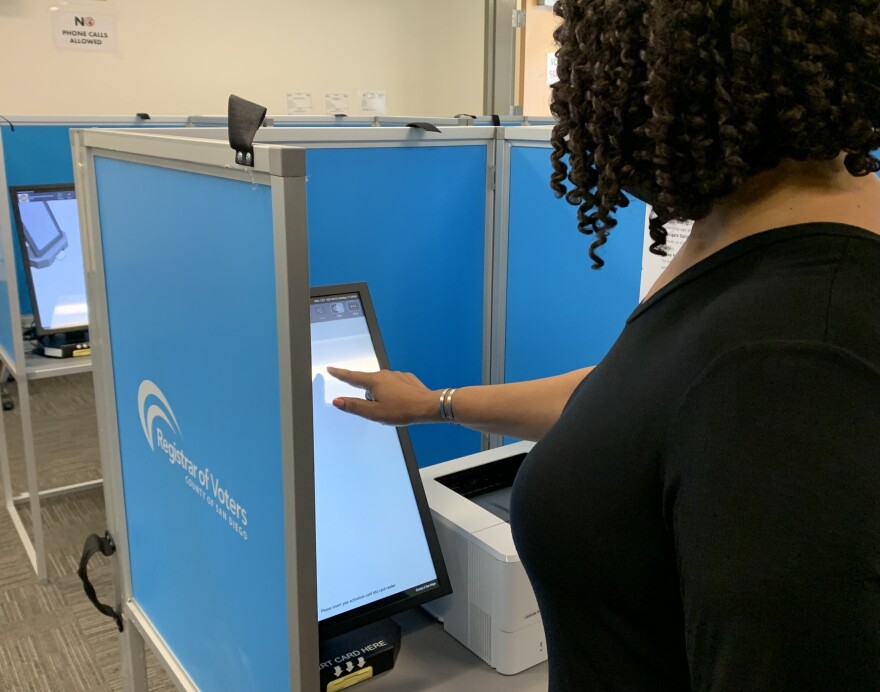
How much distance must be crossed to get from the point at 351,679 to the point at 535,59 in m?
4.70

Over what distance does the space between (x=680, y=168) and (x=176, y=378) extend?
60cm

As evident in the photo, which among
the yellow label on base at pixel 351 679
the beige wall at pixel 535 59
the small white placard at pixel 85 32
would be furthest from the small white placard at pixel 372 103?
the yellow label on base at pixel 351 679

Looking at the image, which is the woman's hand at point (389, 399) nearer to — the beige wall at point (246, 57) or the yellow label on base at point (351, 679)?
the yellow label on base at point (351, 679)

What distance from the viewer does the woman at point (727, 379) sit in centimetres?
43

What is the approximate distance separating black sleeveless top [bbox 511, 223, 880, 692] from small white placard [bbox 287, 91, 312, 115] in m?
4.50

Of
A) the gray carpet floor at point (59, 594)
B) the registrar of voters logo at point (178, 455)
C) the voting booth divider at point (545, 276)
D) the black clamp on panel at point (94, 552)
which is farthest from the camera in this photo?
the gray carpet floor at point (59, 594)

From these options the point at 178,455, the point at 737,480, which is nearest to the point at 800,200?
the point at 737,480

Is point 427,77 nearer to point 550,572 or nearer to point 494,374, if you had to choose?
point 494,374

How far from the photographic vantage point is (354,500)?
1.02 m

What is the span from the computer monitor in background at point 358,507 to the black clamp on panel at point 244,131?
0.42 metres

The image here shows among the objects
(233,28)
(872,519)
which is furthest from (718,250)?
(233,28)

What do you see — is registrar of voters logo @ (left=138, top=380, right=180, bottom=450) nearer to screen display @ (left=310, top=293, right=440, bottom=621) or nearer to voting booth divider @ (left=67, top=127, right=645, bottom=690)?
voting booth divider @ (left=67, top=127, right=645, bottom=690)

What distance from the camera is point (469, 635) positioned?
1036mm

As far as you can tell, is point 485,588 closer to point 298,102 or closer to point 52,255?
point 52,255
